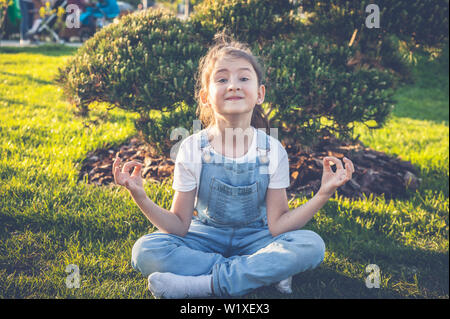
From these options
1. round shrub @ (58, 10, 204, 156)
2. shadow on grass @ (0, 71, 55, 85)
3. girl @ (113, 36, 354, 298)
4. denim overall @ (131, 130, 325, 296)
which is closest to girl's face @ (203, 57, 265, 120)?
girl @ (113, 36, 354, 298)

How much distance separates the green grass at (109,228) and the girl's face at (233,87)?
1.18m

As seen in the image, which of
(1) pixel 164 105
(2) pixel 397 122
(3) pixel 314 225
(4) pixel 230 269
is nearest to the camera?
(4) pixel 230 269

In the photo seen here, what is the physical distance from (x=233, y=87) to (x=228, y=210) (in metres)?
0.82

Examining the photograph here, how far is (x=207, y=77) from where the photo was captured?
2.78 metres

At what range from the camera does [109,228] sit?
3.11 metres

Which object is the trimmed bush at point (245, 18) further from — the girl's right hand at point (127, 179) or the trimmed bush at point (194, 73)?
the girl's right hand at point (127, 179)

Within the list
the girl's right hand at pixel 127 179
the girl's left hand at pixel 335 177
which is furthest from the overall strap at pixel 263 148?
the girl's right hand at pixel 127 179

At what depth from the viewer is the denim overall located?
94.4 inches

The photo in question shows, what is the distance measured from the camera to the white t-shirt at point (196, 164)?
2623 mm

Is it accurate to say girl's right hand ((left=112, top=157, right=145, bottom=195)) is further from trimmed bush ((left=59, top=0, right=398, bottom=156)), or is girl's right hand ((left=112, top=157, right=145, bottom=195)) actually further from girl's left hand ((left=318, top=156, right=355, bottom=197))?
trimmed bush ((left=59, top=0, right=398, bottom=156))

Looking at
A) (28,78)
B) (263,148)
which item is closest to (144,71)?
(263,148)
